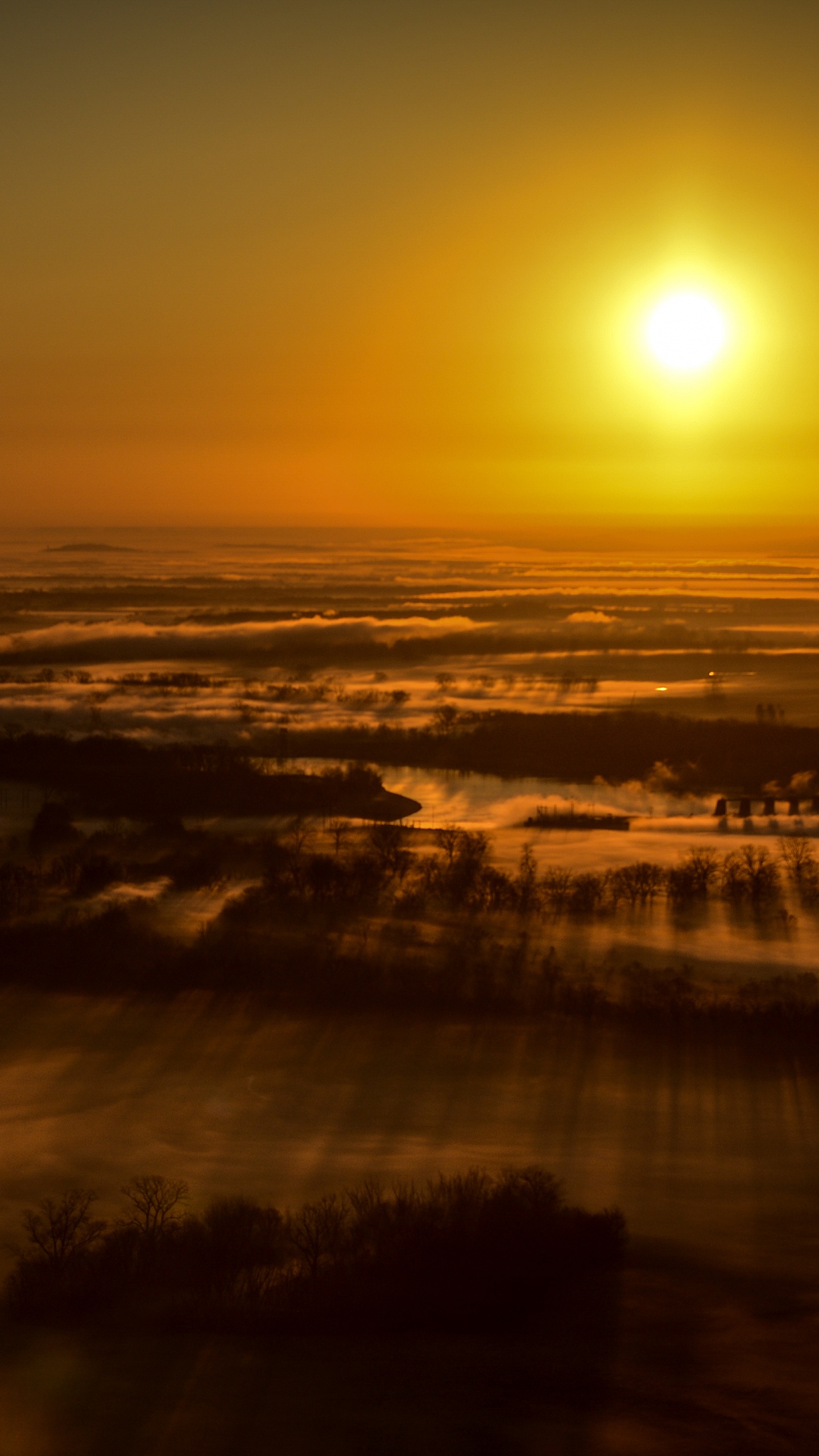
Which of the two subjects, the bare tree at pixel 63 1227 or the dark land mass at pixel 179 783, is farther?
the dark land mass at pixel 179 783

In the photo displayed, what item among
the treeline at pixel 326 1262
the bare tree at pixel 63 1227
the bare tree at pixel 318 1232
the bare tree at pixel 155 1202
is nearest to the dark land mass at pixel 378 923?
the bare tree at pixel 155 1202

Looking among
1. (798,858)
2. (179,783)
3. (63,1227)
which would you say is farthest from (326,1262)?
(179,783)

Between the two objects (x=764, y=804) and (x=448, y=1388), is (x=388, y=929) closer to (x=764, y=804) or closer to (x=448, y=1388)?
(x=448, y=1388)

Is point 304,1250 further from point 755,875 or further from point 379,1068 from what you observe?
point 755,875

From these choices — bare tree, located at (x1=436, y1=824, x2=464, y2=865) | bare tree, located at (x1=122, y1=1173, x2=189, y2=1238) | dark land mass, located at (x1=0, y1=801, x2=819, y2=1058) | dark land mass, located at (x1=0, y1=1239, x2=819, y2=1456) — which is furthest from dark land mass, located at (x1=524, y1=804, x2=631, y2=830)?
dark land mass, located at (x1=0, y1=1239, x2=819, y2=1456)

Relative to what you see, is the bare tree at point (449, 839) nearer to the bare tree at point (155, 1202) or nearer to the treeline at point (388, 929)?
the treeline at point (388, 929)

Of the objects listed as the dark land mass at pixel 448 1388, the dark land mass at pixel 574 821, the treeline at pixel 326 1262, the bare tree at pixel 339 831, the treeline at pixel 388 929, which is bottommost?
the dark land mass at pixel 574 821

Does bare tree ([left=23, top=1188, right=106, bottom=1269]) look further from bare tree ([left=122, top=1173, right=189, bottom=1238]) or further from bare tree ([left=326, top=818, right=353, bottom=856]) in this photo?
bare tree ([left=326, top=818, right=353, bottom=856])
